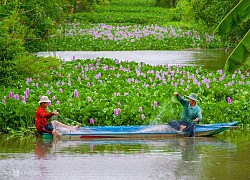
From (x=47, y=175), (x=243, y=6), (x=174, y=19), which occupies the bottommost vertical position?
(x=47, y=175)

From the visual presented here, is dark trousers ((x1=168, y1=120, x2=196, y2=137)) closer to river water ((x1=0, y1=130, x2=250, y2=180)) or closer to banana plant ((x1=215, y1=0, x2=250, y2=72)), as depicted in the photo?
river water ((x1=0, y1=130, x2=250, y2=180))

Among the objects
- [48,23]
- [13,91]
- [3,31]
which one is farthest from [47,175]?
[48,23]

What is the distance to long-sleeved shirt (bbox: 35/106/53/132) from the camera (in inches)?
578

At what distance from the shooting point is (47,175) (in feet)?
37.8

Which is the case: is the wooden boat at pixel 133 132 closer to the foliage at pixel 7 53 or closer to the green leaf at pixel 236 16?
the foliage at pixel 7 53

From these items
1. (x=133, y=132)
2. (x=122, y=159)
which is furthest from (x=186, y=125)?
(x=122, y=159)

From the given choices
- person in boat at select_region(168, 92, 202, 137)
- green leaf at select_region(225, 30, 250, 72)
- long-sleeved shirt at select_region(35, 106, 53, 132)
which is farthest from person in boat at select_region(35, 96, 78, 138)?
green leaf at select_region(225, 30, 250, 72)

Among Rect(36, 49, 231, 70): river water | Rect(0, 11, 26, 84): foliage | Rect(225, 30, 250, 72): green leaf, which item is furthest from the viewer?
Rect(36, 49, 231, 70): river water

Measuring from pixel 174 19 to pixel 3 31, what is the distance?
113 ft

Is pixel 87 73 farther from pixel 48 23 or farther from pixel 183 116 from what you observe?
pixel 183 116

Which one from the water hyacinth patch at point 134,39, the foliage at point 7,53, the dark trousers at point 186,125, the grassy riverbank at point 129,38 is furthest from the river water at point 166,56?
the dark trousers at point 186,125

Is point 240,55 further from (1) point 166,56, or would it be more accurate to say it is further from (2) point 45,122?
(1) point 166,56

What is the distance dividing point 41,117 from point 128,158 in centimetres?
236

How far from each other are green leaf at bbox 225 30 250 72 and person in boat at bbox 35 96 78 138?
4675mm
